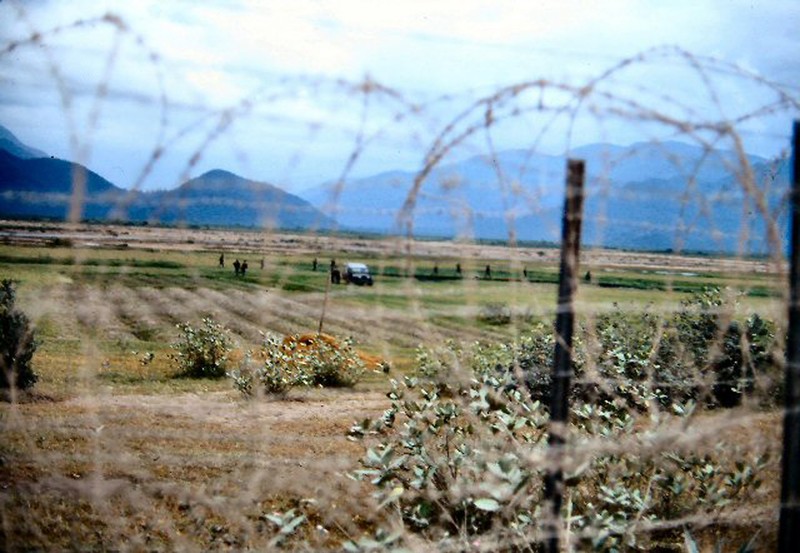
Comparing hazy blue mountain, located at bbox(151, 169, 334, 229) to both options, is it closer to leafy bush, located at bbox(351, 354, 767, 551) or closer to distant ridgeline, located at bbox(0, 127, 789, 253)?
distant ridgeline, located at bbox(0, 127, 789, 253)

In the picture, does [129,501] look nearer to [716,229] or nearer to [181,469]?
[181,469]

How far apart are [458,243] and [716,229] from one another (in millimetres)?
1027

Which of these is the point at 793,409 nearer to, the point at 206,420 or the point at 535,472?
the point at 535,472

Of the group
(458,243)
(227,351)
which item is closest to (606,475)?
(458,243)

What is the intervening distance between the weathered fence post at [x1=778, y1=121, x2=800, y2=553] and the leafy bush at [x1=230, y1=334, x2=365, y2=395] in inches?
335

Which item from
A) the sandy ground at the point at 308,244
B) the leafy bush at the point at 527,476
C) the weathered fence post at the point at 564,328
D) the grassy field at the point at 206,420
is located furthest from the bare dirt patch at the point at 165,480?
the weathered fence post at the point at 564,328

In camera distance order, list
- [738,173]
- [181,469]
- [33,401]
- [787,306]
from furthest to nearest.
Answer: [33,401] < [181,469] < [738,173] < [787,306]

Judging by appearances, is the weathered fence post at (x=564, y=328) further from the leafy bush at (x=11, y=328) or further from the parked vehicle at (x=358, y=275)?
the parked vehicle at (x=358, y=275)

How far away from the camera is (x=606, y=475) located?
12.8ft

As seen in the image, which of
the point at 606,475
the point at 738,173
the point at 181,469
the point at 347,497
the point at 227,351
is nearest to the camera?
the point at 738,173

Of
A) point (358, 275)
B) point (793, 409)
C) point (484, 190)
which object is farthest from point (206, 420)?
point (358, 275)

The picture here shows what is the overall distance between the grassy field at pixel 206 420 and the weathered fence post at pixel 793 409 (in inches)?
6.8

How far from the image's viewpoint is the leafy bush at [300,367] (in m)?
11.0

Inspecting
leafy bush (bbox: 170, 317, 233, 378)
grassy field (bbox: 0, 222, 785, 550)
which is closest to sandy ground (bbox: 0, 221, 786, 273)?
grassy field (bbox: 0, 222, 785, 550)
